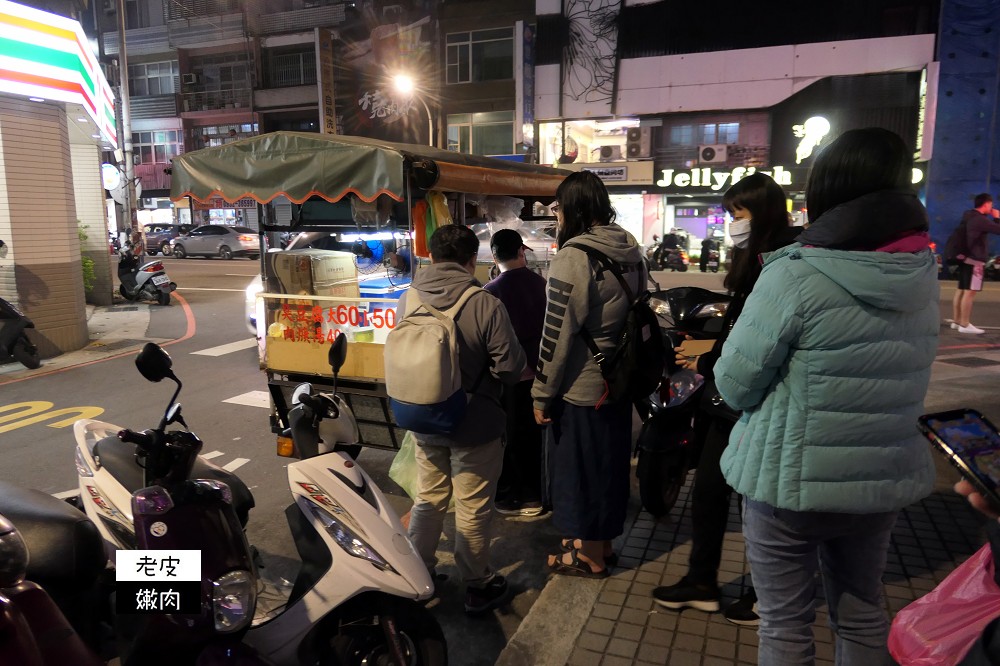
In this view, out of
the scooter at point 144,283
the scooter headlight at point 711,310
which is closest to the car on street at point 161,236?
the scooter at point 144,283

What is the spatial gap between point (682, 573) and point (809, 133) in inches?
950

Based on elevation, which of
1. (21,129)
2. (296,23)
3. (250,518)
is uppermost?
(296,23)

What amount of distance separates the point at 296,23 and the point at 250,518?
3530 centimetres

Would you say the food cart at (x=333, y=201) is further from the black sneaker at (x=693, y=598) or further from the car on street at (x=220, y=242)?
the car on street at (x=220, y=242)

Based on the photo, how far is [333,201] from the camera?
187 inches

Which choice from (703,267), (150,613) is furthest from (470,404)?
(703,267)

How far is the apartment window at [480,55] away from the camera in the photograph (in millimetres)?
28328

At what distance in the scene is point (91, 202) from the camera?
1316cm

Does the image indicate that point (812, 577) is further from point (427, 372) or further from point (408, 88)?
point (408, 88)

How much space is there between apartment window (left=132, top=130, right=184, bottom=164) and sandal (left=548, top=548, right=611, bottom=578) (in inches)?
1610

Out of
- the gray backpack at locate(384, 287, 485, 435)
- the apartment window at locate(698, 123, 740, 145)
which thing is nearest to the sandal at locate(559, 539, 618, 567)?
the gray backpack at locate(384, 287, 485, 435)

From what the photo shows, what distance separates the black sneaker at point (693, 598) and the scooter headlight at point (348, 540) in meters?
1.46

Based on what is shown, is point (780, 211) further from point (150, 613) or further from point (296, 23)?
point (296, 23)

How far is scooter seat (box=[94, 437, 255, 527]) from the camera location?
3176 mm
